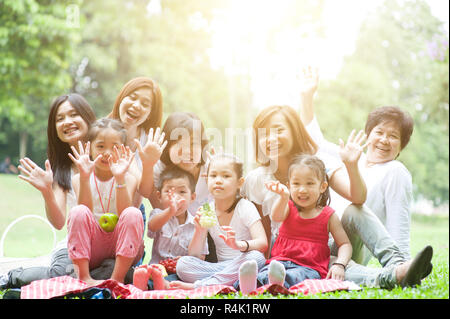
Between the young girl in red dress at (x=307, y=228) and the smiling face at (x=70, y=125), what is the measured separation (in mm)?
981

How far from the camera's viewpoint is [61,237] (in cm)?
522

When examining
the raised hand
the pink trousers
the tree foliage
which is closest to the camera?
the pink trousers

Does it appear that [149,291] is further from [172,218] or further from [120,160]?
[120,160]

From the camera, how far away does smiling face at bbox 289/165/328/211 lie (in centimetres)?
210

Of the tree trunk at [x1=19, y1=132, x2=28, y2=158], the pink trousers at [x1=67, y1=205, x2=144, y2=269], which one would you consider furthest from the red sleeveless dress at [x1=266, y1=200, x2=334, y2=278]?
the tree trunk at [x1=19, y1=132, x2=28, y2=158]

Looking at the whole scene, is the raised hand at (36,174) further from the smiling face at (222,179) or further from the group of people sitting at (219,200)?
the smiling face at (222,179)

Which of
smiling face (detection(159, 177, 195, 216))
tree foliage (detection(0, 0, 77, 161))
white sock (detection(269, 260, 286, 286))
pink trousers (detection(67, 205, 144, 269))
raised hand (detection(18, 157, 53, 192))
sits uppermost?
tree foliage (detection(0, 0, 77, 161))

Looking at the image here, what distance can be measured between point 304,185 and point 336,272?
382mm

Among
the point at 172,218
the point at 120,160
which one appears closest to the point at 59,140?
the point at 120,160

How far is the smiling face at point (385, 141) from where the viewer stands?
7.70 ft

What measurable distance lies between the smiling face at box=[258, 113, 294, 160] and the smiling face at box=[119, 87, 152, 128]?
60 cm

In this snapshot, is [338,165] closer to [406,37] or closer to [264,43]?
Result: [264,43]

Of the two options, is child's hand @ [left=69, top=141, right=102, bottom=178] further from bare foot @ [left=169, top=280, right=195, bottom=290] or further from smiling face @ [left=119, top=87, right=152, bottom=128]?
bare foot @ [left=169, top=280, right=195, bottom=290]

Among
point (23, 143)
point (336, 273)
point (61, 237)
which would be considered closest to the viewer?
point (336, 273)
